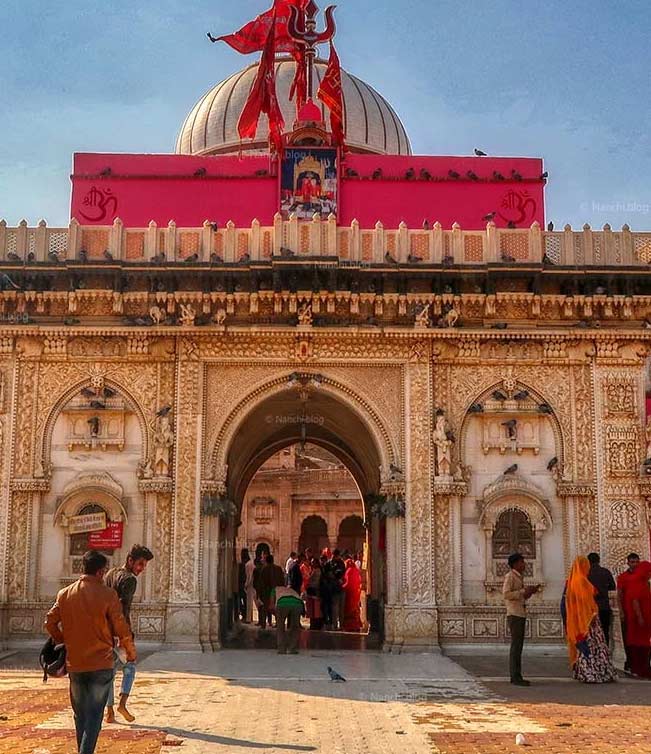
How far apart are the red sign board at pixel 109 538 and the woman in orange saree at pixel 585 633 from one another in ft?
22.0

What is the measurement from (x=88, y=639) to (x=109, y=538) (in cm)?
866

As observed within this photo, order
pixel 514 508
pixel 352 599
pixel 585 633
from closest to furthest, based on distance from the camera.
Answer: pixel 585 633 < pixel 514 508 < pixel 352 599

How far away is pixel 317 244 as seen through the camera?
1550cm

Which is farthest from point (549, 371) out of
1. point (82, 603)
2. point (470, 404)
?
point (82, 603)

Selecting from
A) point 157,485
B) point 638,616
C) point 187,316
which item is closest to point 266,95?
point 187,316

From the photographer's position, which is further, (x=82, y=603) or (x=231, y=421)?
(x=231, y=421)

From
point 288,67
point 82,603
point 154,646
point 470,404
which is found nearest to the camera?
point 82,603

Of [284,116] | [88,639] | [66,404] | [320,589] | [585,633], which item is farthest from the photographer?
[284,116]

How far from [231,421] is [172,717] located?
690 cm

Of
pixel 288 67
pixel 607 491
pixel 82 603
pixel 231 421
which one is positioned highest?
pixel 288 67

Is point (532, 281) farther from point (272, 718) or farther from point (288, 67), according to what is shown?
point (288, 67)

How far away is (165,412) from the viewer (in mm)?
15359

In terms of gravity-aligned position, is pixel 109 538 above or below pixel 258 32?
below

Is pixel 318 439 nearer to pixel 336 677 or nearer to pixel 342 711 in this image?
pixel 336 677
